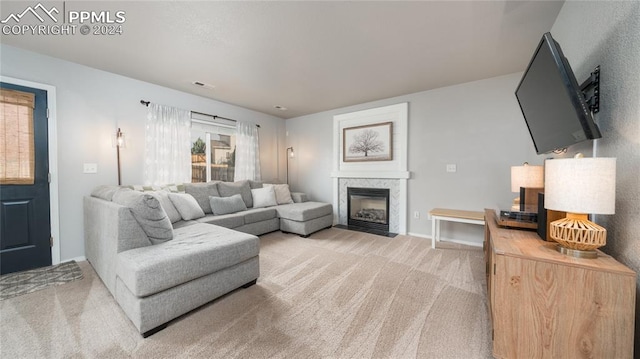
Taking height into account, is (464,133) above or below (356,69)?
below

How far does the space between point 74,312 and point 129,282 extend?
2.27ft

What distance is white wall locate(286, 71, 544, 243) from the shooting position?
120 inches

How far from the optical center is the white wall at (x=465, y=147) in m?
3.04

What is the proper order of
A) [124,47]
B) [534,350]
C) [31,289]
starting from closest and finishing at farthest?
[534,350] < [31,289] < [124,47]

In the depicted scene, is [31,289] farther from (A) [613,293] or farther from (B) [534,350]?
(A) [613,293]

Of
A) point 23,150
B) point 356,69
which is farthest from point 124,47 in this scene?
point 356,69

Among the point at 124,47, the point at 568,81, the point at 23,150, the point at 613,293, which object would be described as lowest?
the point at 613,293

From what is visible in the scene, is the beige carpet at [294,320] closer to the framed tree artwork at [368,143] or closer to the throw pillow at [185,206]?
the throw pillow at [185,206]

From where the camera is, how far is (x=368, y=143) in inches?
167

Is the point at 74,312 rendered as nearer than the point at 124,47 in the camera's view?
Yes

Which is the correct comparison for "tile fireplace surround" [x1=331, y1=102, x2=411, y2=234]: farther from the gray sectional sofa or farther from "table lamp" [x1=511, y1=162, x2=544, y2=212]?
the gray sectional sofa

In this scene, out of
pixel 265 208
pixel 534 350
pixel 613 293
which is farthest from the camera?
pixel 265 208

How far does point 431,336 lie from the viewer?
1.49m

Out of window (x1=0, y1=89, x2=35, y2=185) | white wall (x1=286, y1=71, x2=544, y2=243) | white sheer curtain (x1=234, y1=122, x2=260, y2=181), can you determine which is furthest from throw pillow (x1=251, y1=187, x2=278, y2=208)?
window (x1=0, y1=89, x2=35, y2=185)
